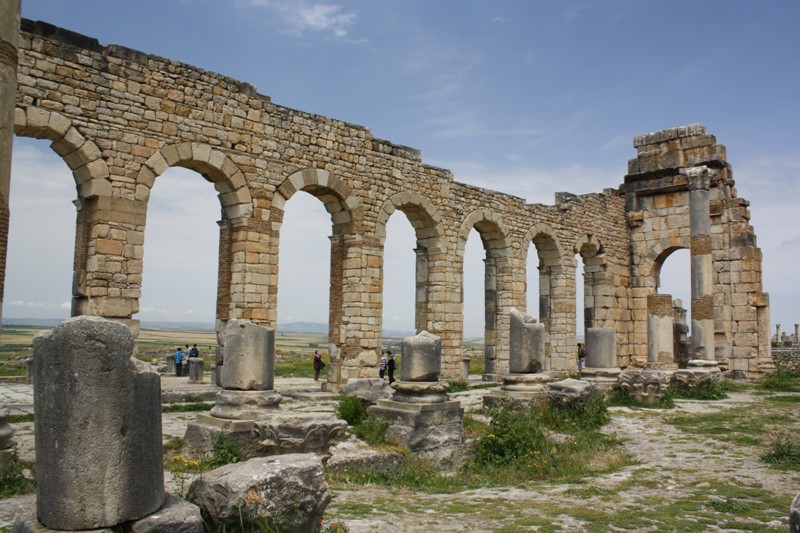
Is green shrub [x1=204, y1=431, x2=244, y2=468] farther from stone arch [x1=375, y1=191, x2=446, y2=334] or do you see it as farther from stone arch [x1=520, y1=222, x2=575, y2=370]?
stone arch [x1=520, y1=222, x2=575, y2=370]

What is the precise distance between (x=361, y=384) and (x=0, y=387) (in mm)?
10709

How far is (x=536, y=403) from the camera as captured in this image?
1128 centimetres

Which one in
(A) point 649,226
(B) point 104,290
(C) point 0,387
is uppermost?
(A) point 649,226

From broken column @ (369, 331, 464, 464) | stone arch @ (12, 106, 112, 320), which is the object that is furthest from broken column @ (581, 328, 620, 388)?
stone arch @ (12, 106, 112, 320)

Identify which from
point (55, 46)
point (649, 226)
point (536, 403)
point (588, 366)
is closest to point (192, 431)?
point (536, 403)

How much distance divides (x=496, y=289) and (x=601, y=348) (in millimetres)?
5837

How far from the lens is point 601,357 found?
46.3 feet

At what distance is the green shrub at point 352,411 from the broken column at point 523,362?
9.56ft

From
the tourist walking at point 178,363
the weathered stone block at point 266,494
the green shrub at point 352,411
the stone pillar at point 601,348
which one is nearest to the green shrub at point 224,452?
the weathered stone block at point 266,494

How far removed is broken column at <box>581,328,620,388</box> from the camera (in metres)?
13.9

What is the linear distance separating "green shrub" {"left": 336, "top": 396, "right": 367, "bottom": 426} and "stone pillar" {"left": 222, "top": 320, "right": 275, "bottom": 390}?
2022 millimetres

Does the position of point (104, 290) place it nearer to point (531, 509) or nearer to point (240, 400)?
point (240, 400)

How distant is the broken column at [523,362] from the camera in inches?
462

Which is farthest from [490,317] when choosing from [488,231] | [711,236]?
[711,236]
